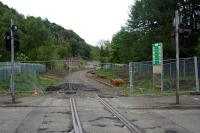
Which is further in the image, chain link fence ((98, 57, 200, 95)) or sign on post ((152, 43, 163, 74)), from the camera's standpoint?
sign on post ((152, 43, 163, 74))

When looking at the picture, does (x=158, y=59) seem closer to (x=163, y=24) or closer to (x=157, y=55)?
(x=157, y=55)

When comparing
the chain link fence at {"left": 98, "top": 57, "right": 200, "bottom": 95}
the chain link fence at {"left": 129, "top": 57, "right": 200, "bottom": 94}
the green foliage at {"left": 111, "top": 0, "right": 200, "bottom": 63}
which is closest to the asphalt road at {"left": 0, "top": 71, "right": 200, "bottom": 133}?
the chain link fence at {"left": 98, "top": 57, "right": 200, "bottom": 95}

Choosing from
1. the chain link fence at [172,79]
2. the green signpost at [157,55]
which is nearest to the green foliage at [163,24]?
the chain link fence at [172,79]

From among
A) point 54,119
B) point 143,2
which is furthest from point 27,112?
point 143,2

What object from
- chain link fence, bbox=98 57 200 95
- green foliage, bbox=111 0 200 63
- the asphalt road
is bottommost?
the asphalt road

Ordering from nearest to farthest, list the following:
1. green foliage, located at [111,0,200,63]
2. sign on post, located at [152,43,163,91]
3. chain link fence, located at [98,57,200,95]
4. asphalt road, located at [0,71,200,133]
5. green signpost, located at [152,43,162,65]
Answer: asphalt road, located at [0,71,200,133] → chain link fence, located at [98,57,200,95] → sign on post, located at [152,43,163,91] → green signpost, located at [152,43,162,65] → green foliage, located at [111,0,200,63]

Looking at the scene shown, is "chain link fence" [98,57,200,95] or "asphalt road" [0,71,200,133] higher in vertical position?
"chain link fence" [98,57,200,95]

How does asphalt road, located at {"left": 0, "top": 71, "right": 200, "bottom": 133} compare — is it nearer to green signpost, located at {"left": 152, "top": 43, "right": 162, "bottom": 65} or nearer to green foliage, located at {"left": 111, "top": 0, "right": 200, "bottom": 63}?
green signpost, located at {"left": 152, "top": 43, "right": 162, "bottom": 65}

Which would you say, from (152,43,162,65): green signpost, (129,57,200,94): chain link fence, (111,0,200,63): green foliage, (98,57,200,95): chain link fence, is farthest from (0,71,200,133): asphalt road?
(111,0,200,63): green foliage

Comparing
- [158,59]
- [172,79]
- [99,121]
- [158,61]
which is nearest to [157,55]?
[158,59]

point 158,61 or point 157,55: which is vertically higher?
point 157,55

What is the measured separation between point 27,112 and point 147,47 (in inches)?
1642

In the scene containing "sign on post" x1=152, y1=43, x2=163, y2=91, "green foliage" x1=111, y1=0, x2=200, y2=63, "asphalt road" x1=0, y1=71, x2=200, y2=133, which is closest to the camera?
"asphalt road" x1=0, y1=71, x2=200, y2=133

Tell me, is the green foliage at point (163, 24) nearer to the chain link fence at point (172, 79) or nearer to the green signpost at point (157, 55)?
the chain link fence at point (172, 79)
